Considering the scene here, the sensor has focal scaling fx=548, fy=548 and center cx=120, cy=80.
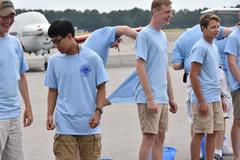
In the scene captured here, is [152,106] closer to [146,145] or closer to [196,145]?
[146,145]

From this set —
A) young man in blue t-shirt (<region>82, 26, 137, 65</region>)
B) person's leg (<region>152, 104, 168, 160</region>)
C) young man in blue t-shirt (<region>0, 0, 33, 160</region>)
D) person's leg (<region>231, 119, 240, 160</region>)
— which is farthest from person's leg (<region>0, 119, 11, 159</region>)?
person's leg (<region>231, 119, 240, 160</region>)

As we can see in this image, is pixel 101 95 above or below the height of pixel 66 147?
above

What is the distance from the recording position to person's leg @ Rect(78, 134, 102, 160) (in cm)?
434

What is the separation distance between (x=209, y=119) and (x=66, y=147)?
5.89 feet

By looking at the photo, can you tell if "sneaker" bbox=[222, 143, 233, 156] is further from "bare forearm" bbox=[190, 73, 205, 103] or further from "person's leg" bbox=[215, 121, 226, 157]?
"bare forearm" bbox=[190, 73, 205, 103]

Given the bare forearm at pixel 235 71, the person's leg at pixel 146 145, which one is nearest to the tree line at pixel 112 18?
the bare forearm at pixel 235 71

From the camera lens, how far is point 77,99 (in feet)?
14.1

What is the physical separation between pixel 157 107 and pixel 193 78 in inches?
20.1

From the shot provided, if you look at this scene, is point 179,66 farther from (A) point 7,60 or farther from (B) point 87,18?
(B) point 87,18

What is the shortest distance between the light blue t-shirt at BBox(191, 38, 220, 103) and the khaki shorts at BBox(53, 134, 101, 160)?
61.6 inches

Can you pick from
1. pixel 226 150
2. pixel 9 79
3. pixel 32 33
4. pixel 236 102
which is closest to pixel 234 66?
pixel 236 102

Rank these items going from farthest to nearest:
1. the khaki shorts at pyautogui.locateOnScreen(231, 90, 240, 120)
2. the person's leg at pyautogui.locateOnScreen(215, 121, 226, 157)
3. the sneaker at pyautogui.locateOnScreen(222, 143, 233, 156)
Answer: the sneaker at pyautogui.locateOnScreen(222, 143, 233, 156)
the person's leg at pyautogui.locateOnScreen(215, 121, 226, 157)
the khaki shorts at pyautogui.locateOnScreen(231, 90, 240, 120)

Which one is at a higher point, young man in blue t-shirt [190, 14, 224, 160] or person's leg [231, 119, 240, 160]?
young man in blue t-shirt [190, 14, 224, 160]

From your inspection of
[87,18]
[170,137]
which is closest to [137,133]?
[170,137]
